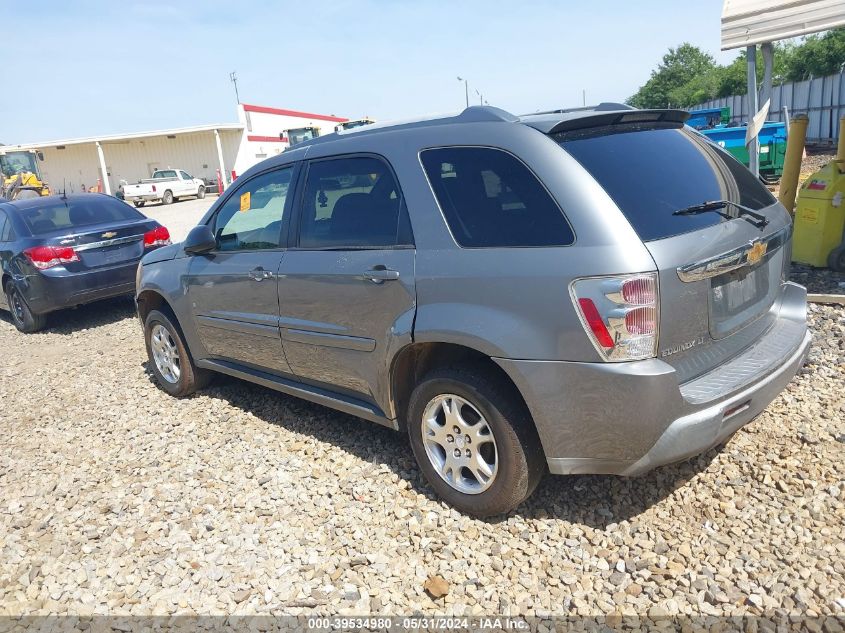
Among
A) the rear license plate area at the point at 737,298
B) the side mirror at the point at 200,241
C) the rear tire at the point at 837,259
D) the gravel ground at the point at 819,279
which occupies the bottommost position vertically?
the gravel ground at the point at 819,279

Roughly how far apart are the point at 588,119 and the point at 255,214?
232 centimetres

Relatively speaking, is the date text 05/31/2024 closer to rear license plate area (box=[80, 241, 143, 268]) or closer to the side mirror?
→ the side mirror

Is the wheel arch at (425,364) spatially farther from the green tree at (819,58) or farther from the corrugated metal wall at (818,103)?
the green tree at (819,58)

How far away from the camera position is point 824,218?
6426mm

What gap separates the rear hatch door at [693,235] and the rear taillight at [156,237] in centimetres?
685

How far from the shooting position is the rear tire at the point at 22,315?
825cm

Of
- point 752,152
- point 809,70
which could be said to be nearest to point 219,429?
point 752,152

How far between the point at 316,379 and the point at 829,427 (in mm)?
2935

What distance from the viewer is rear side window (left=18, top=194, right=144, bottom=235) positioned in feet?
26.7

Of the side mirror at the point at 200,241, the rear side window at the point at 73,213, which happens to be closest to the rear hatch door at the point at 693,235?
the side mirror at the point at 200,241

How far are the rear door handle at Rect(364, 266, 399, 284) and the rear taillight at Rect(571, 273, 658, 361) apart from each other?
38.4 inches

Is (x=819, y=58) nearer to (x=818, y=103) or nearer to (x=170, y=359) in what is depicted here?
(x=818, y=103)

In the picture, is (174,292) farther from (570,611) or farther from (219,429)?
(570,611)

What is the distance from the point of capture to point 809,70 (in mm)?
37469
